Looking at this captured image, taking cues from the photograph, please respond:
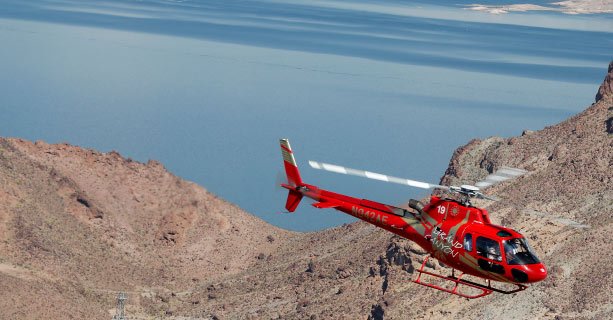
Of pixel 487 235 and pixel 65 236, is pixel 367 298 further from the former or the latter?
pixel 487 235

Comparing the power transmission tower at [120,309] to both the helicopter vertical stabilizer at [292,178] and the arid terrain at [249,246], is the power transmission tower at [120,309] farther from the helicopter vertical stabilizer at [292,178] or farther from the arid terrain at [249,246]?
the helicopter vertical stabilizer at [292,178]

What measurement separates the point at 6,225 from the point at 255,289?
68.7ft

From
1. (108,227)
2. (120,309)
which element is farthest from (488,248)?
(108,227)

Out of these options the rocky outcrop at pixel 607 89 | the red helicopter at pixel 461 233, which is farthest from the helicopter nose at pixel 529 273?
the rocky outcrop at pixel 607 89

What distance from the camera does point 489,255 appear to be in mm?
55906

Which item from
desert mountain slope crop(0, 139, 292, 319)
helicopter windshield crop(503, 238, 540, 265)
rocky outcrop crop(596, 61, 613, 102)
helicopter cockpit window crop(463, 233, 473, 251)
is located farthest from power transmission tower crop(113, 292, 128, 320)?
helicopter windshield crop(503, 238, 540, 265)

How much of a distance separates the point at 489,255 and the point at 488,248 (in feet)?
Answer: 1.16

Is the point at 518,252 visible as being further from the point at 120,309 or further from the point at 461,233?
the point at 120,309

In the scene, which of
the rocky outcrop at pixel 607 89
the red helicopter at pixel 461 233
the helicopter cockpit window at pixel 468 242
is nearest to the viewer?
the red helicopter at pixel 461 233

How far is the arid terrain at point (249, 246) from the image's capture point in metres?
88.5

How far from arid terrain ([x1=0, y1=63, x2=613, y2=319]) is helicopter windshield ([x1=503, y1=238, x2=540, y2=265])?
27.7 m

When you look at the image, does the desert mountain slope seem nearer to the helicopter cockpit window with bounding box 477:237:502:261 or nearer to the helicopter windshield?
the helicopter cockpit window with bounding box 477:237:502:261

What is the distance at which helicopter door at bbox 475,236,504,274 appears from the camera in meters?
55.5

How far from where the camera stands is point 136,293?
352ft
